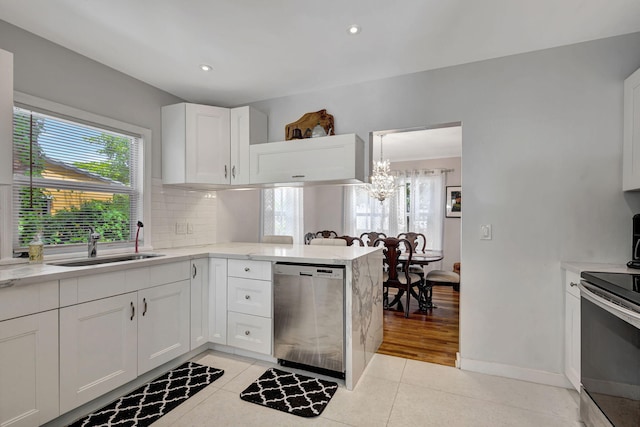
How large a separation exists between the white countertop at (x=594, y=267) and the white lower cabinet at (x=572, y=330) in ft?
0.15

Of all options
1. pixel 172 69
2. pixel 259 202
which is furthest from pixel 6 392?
pixel 259 202

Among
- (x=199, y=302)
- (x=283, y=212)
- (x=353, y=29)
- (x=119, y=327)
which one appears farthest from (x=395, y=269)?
(x=119, y=327)

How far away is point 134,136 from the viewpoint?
2744mm

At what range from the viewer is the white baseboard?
7.11 ft

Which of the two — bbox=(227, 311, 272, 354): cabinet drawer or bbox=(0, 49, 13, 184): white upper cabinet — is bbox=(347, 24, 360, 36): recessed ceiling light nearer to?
bbox=(0, 49, 13, 184): white upper cabinet

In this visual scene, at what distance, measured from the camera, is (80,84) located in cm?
233

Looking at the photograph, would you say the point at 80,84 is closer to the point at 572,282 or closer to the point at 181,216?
the point at 181,216

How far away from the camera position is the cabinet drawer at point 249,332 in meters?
2.41

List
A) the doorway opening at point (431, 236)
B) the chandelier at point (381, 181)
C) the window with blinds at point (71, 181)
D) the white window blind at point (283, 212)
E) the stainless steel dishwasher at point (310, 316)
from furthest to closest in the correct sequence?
the chandelier at point (381, 181) → the white window blind at point (283, 212) → the doorway opening at point (431, 236) → the stainless steel dishwasher at point (310, 316) → the window with blinds at point (71, 181)

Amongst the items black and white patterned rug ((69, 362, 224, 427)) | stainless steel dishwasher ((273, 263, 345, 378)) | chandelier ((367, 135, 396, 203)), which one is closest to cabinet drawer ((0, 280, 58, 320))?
black and white patterned rug ((69, 362, 224, 427))

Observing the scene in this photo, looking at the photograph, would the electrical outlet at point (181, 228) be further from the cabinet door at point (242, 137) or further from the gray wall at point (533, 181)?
the gray wall at point (533, 181)

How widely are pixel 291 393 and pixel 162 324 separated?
1.05 metres

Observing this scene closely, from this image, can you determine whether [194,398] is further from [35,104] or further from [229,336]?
[35,104]

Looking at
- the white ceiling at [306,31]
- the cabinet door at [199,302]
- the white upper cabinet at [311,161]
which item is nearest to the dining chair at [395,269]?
the white upper cabinet at [311,161]
